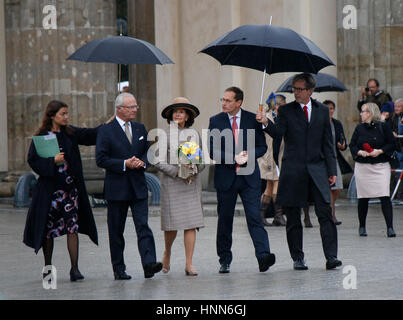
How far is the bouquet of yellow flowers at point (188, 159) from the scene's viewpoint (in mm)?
10258

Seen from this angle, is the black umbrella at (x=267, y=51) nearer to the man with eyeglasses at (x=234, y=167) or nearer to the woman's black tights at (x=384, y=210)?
the man with eyeglasses at (x=234, y=167)

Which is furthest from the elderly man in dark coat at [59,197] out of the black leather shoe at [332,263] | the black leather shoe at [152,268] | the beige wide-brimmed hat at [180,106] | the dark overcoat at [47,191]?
the black leather shoe at [332,263]

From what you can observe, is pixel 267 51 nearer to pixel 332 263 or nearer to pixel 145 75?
pixel 332 263

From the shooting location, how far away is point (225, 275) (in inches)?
405

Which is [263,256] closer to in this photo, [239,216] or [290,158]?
[290,158]

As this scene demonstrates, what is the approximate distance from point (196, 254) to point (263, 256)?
5.86 feet

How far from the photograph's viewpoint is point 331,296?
876 cm

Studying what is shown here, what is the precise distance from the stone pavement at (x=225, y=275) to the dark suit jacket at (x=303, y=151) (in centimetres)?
76

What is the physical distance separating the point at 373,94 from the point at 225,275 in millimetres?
8704

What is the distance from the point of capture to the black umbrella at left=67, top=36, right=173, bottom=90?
10.6 m

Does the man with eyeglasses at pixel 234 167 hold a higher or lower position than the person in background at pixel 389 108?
lower

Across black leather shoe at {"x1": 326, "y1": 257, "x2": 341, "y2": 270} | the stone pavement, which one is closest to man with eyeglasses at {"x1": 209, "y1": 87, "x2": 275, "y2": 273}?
the stone pavement

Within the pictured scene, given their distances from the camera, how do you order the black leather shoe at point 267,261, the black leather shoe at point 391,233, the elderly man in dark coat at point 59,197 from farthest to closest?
the black leather shoe at point 391,233, the black leather shoe at point 267,261, the elderly man in dark coat at point 59,197

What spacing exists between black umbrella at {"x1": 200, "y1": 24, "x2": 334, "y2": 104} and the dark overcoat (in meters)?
1.56
